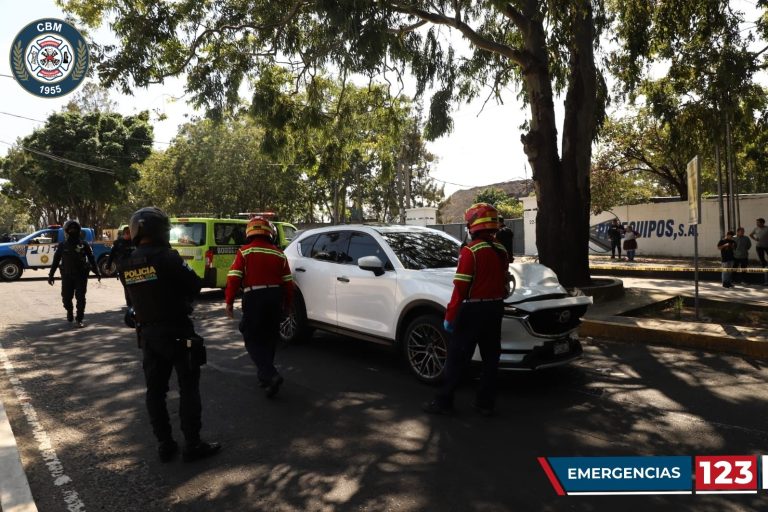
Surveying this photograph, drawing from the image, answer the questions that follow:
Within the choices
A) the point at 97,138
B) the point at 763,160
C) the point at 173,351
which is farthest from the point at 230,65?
the point at 97,138

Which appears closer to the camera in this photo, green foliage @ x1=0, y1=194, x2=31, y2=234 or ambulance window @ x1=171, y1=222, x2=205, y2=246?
ambulance window @ x1=171, y1=222, x2=205, y2=246

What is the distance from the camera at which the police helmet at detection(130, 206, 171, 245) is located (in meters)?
3.94

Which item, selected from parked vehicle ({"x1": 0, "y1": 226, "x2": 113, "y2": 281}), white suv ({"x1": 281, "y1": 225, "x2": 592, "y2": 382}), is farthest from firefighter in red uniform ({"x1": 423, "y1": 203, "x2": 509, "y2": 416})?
parked vehicle ({"x1": 0, "y1": 226, "x2": 113, "y2": 281})

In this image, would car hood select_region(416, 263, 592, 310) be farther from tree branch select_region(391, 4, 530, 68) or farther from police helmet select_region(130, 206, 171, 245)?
tree branch select_region(391, 4, 530, 68)

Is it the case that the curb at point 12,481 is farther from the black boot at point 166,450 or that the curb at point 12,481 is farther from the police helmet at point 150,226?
the police helmet at point 150,226

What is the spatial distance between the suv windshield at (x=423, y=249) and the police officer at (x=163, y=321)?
281 cm

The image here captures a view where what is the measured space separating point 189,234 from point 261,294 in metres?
8.33

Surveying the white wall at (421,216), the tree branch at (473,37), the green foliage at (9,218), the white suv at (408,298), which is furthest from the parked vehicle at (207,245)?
the green foliage at (9,218)

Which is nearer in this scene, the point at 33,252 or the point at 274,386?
the point at 274,386

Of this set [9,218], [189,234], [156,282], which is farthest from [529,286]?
[9,218]

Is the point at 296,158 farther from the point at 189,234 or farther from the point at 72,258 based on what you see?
the point at 72,258

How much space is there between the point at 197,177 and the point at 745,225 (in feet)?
100

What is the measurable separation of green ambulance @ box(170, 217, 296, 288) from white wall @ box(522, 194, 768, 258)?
61.3ft

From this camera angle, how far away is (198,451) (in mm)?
4078
